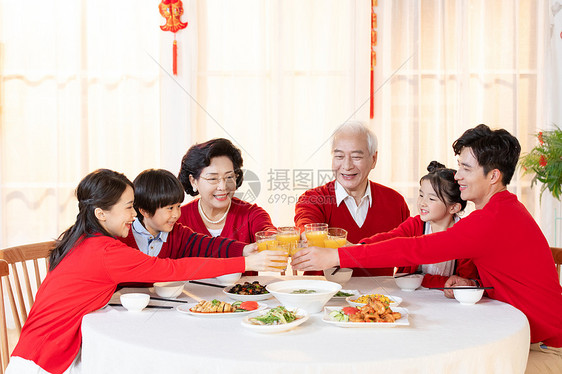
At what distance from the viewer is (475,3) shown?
383 cm

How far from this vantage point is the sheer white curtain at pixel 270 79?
3.82m

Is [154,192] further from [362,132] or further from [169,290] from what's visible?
[362,132]

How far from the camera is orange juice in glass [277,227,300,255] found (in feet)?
Result: 6.56

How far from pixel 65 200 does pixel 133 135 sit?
2.12 feet

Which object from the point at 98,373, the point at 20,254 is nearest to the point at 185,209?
the point at 20,254

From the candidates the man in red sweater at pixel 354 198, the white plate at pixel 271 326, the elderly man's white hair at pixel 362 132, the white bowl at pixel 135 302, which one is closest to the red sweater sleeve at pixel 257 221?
the man in red sweater at pixel 354 198

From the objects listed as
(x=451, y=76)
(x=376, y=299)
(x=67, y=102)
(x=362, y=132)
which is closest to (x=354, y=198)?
(x=362, y=132)

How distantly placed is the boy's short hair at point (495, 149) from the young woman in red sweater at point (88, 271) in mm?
809

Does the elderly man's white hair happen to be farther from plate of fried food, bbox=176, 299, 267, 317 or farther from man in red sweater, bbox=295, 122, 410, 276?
plate of fried food, bbox=176, 299, 267, 317

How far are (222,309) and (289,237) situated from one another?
43 cm

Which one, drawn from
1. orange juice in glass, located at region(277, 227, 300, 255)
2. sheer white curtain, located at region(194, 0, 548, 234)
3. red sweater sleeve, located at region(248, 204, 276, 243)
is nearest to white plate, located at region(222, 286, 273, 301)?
orange juice in glass, located at region(277, 227, 300, 255)

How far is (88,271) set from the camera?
1.77 m

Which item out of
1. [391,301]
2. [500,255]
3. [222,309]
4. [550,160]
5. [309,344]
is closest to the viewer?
[309,344]

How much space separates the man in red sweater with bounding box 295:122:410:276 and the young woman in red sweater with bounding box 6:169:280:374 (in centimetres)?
80
